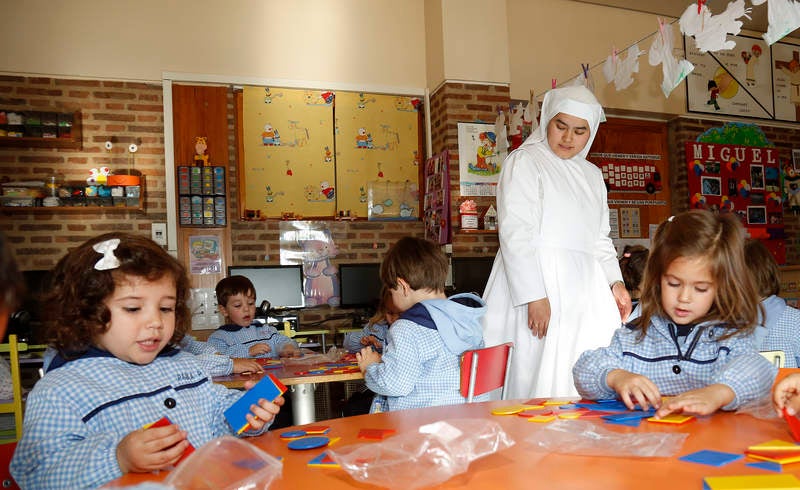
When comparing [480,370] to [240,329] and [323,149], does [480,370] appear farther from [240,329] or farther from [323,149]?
[323,149]

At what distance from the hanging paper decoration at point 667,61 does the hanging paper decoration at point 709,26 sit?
0.50 feet

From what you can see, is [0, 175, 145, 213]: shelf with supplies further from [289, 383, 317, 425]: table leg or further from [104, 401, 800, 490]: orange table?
[104, 401, 800, 490]: orange table

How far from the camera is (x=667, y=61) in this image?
12.5 feet

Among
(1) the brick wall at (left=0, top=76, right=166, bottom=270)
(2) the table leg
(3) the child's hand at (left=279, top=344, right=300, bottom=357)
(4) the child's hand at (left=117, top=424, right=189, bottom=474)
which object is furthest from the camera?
(1) the brick wall at (left=0, top=76, right=166, bottom=270)

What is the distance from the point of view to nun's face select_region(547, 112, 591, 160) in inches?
114

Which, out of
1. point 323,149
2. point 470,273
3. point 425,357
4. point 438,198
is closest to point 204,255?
point 323,149

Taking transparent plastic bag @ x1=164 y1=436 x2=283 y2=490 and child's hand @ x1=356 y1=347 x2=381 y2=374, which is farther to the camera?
child's hand @ x1=356 y1=347 x2=381 y2=374

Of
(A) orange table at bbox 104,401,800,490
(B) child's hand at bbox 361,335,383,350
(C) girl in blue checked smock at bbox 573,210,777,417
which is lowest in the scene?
→ (B) child's hand at bbox 361,335,383,350

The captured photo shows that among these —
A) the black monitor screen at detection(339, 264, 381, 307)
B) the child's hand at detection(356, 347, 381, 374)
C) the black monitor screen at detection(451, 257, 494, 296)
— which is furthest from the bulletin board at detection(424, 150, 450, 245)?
the child's hand at detection(356, 347, 381, 374)

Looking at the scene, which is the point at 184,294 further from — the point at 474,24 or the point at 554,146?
the point at 474,24

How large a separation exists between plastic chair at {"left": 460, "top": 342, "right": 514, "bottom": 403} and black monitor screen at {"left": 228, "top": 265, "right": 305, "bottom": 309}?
12.8ft

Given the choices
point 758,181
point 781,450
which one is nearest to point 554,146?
point 781,450

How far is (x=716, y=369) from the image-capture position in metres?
1.54

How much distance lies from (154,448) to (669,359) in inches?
45.6
